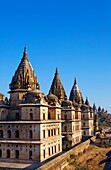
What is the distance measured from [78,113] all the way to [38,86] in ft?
53.0

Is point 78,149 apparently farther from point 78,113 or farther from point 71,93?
point 71,93

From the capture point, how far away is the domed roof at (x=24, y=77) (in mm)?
33969

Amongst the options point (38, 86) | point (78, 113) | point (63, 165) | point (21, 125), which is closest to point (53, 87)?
point (78, 113)

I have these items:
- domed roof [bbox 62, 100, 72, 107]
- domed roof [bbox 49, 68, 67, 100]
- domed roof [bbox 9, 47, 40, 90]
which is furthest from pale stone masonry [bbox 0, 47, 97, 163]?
domed roof [bbox 49, 68, 67, 100]

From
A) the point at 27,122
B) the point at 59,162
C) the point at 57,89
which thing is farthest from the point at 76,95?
the point at 59,162

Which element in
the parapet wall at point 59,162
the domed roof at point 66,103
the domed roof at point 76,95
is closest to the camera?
the parapet wall at point 59,162

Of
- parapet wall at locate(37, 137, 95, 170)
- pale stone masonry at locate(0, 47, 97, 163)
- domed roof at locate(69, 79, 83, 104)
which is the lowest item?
parapet wall at locate(37, 137, 95, 170)

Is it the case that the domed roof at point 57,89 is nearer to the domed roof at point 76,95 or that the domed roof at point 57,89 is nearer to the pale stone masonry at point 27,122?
the domed roof at point 76,95

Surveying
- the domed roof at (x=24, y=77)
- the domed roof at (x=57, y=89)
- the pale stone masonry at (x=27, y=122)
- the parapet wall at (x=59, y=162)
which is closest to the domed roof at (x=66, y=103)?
the domed roof at (x=57, y=89)

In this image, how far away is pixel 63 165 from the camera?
91.0 feet

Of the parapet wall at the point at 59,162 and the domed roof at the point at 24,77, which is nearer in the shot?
the parapet wall at the point at 59,162

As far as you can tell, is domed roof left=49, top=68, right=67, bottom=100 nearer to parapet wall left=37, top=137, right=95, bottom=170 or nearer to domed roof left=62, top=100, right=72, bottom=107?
domed roof left=62, top=100, right=72, bottom=107

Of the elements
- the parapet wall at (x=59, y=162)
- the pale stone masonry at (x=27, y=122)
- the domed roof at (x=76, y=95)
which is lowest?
the parapet wall at (x=59, y=162)

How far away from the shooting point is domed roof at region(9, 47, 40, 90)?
34.0m
